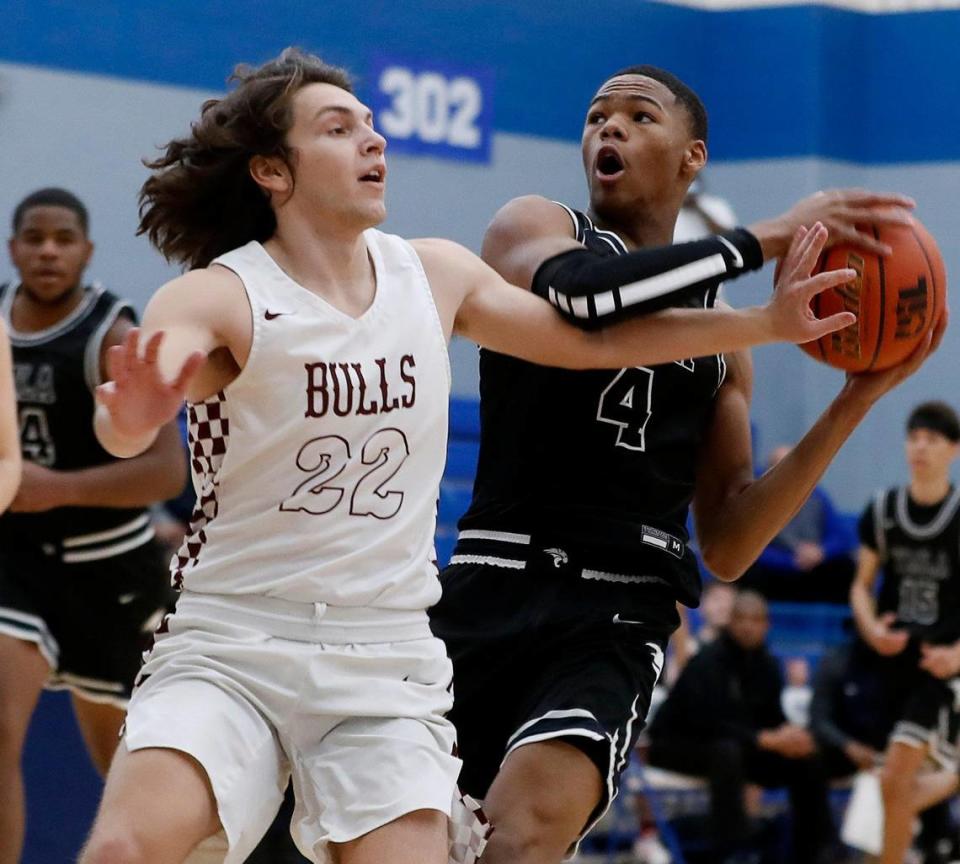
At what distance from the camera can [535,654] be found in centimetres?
416

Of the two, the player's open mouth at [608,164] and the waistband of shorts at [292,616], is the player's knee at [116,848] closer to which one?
the waistband of shorts at [292,616]

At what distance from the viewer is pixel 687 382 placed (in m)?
4.32

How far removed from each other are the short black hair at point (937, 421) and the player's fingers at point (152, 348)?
594cm

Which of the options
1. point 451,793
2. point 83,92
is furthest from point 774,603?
point 451,793

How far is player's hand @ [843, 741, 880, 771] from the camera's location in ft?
29.2

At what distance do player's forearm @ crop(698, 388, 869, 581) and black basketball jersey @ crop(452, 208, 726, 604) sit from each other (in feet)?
0.35

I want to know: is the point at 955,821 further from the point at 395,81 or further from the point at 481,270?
the point at 481,270

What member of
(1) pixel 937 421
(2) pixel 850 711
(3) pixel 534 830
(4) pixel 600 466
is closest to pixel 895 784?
(2) pixel 850 711

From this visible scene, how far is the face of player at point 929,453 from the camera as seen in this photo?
864 centimetres

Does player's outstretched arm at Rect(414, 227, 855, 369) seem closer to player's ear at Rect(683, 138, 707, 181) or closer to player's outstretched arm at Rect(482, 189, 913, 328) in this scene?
player's outstretched arm at Rect(482, 189, 913, 328)

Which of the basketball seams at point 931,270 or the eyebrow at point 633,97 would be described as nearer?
the basketball seams at point 931,270

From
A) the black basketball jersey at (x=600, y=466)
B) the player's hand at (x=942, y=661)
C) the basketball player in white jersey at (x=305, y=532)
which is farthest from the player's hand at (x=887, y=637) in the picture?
the basketball player in white jersey at (x=305, y=532)

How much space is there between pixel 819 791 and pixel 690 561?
203 inches

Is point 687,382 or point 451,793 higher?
point 687,382
